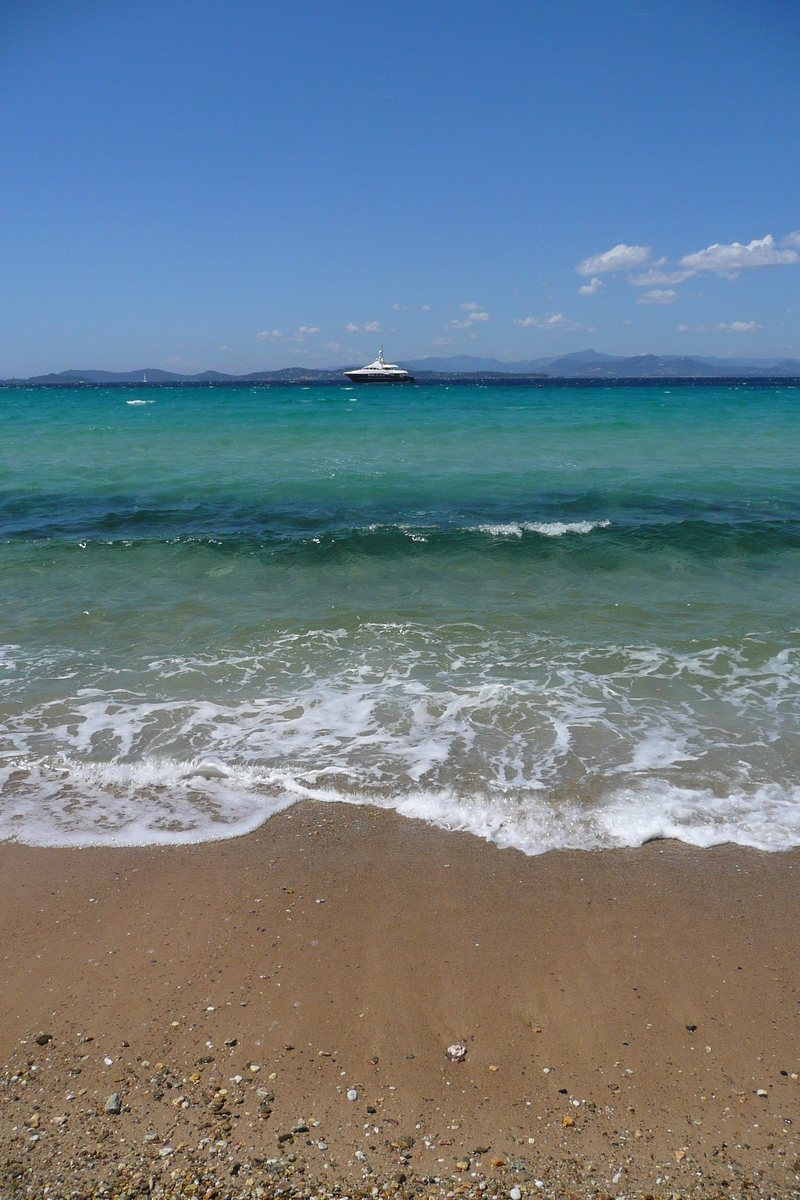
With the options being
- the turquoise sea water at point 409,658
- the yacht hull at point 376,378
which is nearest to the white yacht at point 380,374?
the yacht hull at point 376,378

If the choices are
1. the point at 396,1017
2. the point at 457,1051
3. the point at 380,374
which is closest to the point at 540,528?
the point at 396,1017

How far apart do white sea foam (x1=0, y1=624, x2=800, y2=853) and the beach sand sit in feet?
1.14

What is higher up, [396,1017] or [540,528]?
[540,528]

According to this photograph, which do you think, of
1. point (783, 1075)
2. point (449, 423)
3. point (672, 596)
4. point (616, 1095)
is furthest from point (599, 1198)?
point (449, 423)

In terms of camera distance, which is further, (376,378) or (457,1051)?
(376,378)

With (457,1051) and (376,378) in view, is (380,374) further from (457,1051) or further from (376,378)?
(457,1051)

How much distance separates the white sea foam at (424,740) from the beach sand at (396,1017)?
35 cm

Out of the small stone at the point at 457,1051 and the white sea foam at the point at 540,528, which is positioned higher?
the white sea foam at the point at 540,528

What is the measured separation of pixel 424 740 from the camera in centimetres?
604

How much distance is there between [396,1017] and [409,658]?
15.2 ft

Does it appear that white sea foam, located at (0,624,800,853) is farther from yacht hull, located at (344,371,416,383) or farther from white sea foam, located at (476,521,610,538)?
yacht hull, located at (344,371,416,383)

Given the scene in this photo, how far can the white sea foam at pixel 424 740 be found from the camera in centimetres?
498

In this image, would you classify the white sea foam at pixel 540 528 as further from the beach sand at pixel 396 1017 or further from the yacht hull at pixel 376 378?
the yacht hull at pixel 376 378

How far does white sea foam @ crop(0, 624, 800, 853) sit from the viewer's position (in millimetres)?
4980
